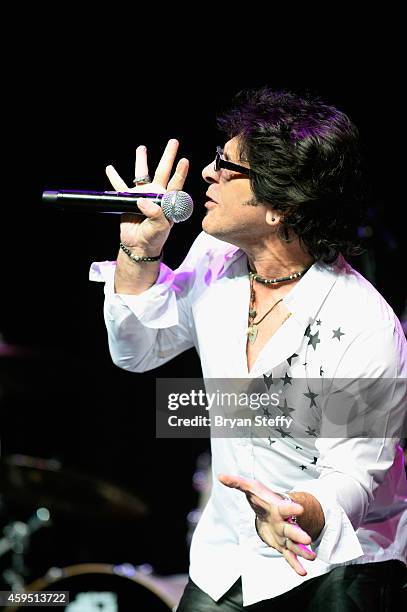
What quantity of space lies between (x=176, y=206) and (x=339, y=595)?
1185 millimetres

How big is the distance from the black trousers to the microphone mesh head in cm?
110

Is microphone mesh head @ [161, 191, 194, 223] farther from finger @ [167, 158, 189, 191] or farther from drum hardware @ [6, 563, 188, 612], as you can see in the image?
drum hardware @ [6, 563, 188, 612]

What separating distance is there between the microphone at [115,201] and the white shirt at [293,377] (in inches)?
10.1

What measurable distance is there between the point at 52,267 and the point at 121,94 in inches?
39.1

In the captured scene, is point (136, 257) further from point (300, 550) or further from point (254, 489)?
point (300, 550)

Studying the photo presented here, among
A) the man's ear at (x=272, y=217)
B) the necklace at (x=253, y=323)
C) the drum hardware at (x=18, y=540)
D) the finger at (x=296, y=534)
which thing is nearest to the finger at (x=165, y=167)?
the man's ear at (x=272, y=217)

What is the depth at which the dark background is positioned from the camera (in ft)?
11.0

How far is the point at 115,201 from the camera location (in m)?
2.26

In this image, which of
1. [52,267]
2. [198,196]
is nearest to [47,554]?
[52,267]

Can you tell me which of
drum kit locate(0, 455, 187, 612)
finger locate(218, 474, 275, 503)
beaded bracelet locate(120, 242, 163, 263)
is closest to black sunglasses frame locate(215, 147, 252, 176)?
beaded bracelet locate(120, 242, 163, 263)

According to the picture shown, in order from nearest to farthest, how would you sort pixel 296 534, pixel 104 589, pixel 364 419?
pixel 296 534 → pixel 364 419 → pixel 104 589

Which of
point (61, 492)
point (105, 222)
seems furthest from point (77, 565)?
point (105, 222)

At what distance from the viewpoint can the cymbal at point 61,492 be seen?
3.48 m

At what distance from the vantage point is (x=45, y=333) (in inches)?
164
